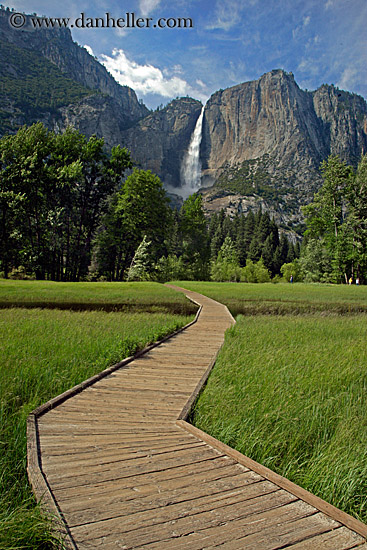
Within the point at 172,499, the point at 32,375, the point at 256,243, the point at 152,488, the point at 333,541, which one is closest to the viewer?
the point at 333,541

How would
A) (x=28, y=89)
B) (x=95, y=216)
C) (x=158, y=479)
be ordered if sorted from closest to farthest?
(x=158, y=479) → (x=95, y=216) → (x=28, y=89)

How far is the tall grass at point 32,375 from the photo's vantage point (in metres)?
1.97

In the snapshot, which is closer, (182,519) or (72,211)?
(182,519)

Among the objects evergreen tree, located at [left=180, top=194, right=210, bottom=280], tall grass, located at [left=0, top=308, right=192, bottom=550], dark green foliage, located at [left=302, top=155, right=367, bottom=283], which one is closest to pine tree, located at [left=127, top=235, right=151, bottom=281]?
evergreen tree, located at [left=180, top=194, right=210, bottom=280]

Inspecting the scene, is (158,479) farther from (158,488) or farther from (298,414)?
(298,414)

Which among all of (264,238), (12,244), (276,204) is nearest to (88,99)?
(276,204)

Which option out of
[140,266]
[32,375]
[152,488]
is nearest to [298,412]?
[152,488]

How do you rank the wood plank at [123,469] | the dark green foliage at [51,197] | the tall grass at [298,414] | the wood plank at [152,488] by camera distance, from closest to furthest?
the wood plank at [152,488]
the wood plank at [123,469]
the tall grass at [298,414]
the dark green foliage at [51,197]

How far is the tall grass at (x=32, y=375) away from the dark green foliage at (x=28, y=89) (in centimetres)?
13254

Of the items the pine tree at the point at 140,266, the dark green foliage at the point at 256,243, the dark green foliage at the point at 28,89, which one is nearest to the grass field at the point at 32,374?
the pine tree at the point at 140,266

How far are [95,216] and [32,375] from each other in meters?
43.2

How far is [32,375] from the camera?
486cm

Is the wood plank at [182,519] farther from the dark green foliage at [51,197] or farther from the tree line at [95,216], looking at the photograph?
the dark green foliage at [51,197]

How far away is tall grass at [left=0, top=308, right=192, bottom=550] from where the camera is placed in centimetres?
197
